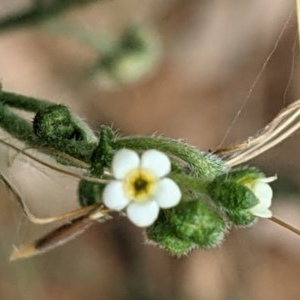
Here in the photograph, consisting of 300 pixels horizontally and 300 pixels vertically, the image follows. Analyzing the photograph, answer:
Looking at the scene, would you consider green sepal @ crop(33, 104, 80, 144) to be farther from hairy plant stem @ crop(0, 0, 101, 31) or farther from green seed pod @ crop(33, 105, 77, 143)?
hairy plant stem @ crop(0, 0, 101, 31)

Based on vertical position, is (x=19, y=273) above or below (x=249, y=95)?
below

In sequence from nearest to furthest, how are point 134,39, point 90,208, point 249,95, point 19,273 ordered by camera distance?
point 90,208, point 134,39, point 19,273, point 249,95

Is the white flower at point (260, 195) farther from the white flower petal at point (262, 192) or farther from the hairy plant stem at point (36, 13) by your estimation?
the hairy plant stem at point (36, 13)

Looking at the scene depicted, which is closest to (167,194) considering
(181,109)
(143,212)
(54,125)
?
(143,212)

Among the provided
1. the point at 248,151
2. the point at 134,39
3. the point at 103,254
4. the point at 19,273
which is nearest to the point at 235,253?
the point at 103,254


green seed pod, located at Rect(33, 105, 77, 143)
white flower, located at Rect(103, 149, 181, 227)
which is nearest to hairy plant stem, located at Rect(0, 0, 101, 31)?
green seed pod, located at Rect(33, 105, 77, 143)

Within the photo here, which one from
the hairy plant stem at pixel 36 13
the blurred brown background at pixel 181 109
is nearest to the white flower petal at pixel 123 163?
the hairy plant stem at pixel 36 13

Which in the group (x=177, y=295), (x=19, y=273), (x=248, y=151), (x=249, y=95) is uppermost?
(x=248, y=151)

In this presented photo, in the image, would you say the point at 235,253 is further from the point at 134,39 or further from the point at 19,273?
the point at 134,39
